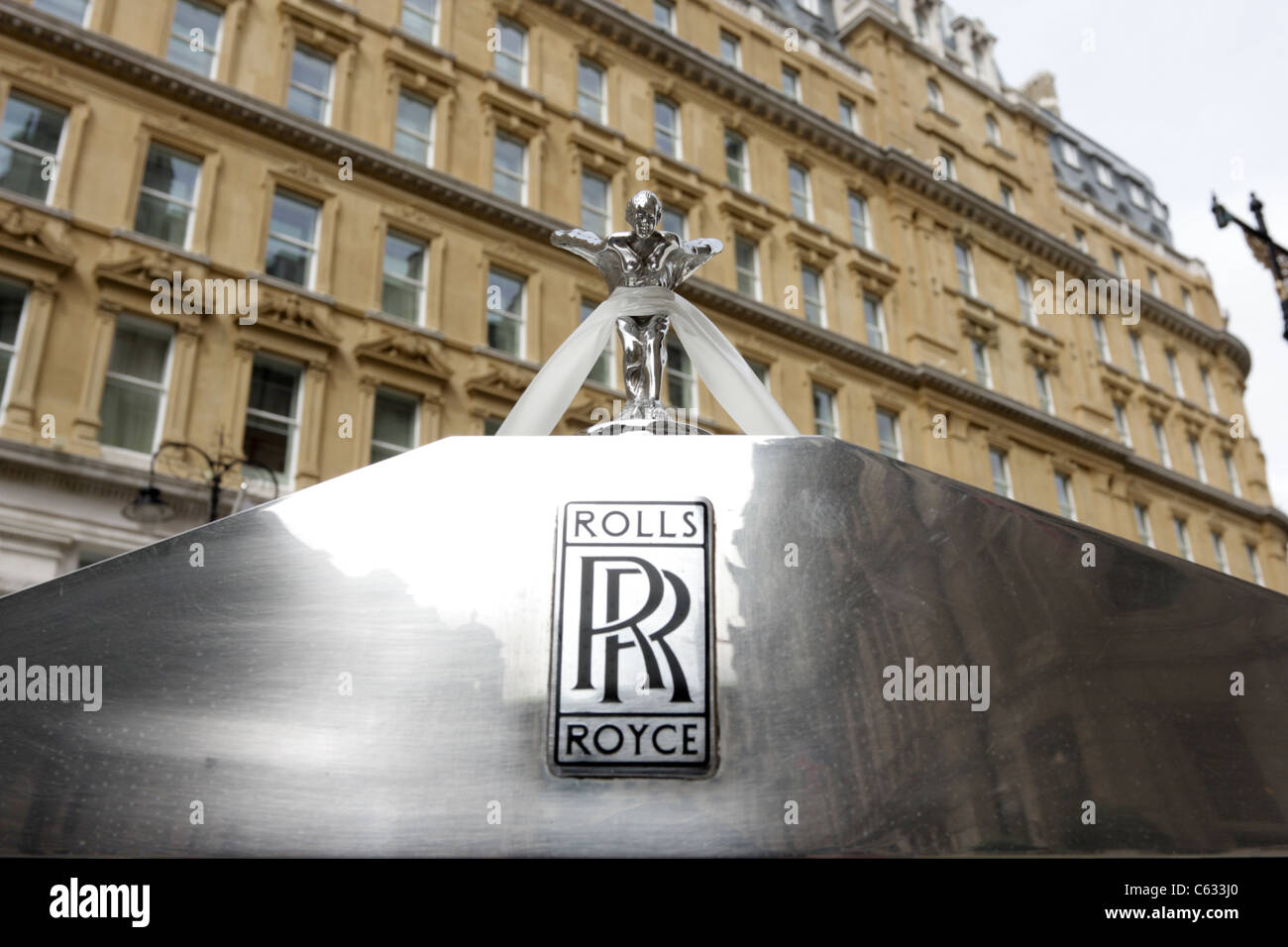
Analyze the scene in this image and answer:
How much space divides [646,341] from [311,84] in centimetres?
1824

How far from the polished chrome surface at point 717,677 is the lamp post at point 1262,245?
1228 centimetres

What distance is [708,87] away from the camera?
79.8ft

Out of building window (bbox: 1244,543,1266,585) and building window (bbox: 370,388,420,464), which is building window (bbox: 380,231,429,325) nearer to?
building window (bbox: 370,388,420,464)

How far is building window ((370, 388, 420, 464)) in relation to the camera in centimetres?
1627

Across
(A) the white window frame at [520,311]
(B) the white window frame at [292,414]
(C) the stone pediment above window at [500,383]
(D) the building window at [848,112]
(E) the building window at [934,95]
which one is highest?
(E) the building window at [934,95]

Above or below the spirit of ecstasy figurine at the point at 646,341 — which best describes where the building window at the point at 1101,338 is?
above

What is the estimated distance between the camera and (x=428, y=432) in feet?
53.9

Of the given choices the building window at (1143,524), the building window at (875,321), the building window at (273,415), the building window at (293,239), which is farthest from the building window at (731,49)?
the building window at (1143,524)

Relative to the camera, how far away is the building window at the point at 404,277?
17472 millimetres

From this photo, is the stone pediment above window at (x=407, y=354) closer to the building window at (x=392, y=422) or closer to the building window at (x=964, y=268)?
the building window at (x=392, y=422)

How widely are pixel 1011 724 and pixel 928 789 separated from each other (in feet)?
0.40

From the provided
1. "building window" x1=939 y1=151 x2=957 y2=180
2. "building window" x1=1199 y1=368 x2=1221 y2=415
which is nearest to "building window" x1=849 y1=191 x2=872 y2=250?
"building window" x1=939 y1=151 x2=957 y2=180
